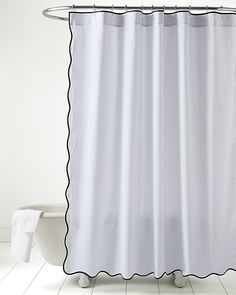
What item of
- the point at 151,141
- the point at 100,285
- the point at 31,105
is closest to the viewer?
the point at 151,141

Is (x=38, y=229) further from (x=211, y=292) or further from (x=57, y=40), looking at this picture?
(x=57, y=40)

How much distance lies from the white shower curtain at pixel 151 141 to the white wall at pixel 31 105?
1887 millimetres

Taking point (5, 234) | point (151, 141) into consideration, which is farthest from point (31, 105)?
point (151, 141)

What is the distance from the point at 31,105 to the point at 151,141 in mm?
2137

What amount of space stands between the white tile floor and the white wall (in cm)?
135

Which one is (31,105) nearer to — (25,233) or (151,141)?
(25,233)

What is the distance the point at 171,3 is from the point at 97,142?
7.88ft

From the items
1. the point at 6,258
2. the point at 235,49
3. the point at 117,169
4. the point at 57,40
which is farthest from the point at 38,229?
the point at 57,40

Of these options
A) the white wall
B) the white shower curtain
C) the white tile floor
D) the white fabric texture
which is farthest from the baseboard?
the white shower curtain

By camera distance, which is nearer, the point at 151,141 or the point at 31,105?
the point at 151,141

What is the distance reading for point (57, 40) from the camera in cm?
554

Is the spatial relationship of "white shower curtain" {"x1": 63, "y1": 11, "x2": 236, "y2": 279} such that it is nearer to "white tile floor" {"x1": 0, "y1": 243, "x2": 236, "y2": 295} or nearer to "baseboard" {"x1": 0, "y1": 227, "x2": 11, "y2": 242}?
"white tile floor" {"x1": 0, "y1": 243, "x2": 236, "y2": 295}

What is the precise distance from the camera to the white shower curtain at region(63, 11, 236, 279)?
3645 millimetres

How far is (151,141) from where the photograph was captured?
3688mm
